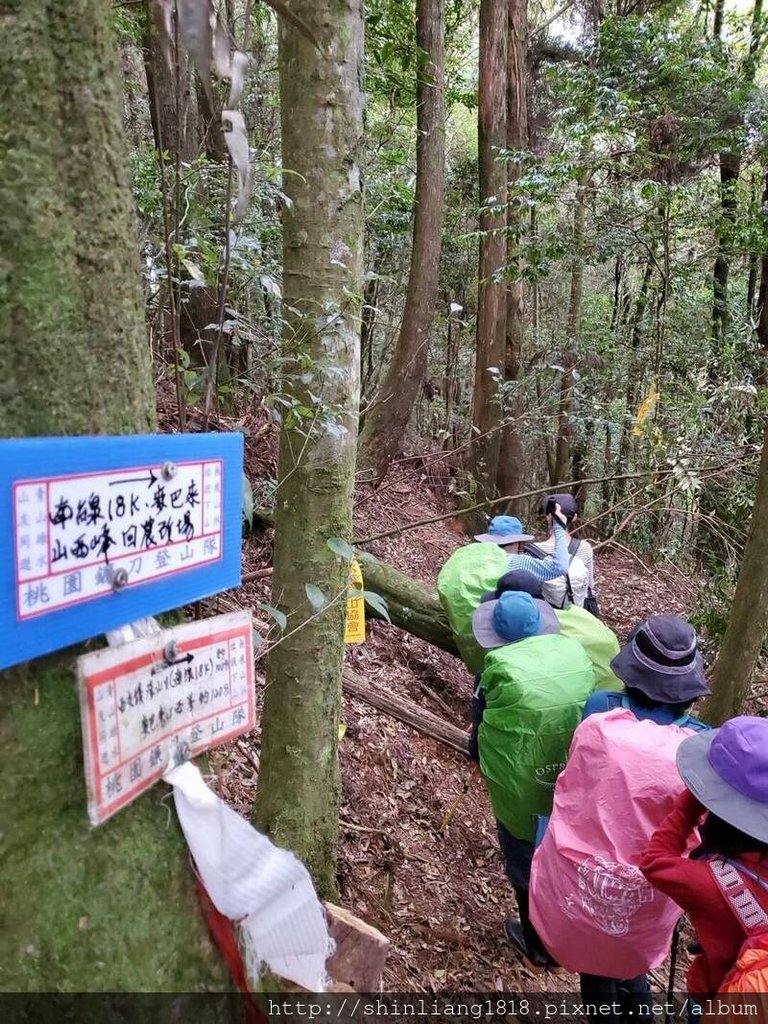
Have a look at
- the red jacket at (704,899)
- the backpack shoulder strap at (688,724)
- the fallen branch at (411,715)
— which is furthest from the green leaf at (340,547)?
the fallen branch at (411,715)

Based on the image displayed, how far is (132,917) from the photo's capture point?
888mm

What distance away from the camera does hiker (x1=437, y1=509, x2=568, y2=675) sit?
410 centimetres

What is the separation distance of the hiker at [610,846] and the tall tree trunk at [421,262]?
5704mm

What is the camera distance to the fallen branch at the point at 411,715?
160 inches

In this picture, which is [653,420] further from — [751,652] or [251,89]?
[251,89]

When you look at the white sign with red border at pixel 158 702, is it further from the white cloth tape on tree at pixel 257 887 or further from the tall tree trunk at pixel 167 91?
the tall tree trunk at pixel 167 91

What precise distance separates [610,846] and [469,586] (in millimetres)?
2135

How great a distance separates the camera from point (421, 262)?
25.2 ft

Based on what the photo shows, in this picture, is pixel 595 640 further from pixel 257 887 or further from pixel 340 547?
pixel 257 887

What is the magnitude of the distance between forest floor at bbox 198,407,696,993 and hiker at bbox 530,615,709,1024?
85 cm

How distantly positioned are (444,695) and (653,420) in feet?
15.5

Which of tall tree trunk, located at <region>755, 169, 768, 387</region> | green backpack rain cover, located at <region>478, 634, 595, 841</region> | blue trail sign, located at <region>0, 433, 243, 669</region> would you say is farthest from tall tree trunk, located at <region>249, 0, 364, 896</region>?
tall tree trunk, located at <region>755, 169, 768, 387</region>

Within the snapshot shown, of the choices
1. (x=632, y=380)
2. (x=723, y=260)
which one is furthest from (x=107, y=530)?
(x=723, y=260)

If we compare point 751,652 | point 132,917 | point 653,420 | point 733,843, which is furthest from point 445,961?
point 653,420
